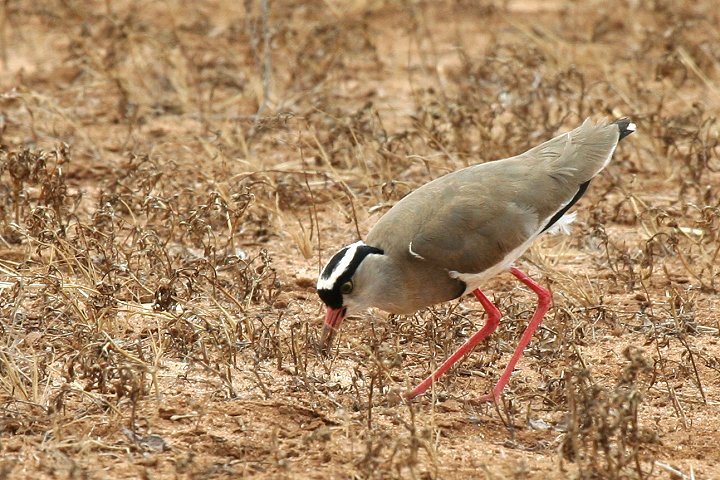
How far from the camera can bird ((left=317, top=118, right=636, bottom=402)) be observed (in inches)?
205

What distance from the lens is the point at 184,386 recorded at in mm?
5121

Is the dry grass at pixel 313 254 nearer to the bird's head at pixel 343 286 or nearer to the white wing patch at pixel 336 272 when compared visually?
the bird's head at pixel 343 286

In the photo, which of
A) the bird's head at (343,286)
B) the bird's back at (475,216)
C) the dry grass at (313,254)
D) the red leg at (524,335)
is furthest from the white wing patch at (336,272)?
the red leg at (524,335)

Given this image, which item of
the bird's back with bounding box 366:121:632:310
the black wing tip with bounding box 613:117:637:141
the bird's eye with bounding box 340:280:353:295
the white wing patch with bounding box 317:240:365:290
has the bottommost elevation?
the bird's eye with bounding box 340:280:353:295

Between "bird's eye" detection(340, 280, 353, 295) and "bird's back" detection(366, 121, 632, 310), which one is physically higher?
"bird's back" detection(366, 121, 632, 310)

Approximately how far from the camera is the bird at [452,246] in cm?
520

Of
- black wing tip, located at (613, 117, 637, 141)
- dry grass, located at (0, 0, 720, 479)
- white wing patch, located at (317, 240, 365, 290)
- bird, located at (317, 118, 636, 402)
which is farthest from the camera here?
black wing tip, located at (613, 117, 637, 141)

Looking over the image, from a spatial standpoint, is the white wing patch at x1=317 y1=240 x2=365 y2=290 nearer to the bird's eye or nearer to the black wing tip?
the bird's eye

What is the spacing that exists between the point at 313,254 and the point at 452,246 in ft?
5.76

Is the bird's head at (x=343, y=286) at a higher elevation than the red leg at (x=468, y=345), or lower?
higher

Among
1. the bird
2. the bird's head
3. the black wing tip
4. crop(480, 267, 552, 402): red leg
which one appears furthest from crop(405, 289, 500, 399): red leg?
the black wing tip

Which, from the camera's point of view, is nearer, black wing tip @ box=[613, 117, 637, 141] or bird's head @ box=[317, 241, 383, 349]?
bird's head @ box=[317, 241, 383, 349]

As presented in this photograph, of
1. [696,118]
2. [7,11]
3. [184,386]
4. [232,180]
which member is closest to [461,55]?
[696,118]

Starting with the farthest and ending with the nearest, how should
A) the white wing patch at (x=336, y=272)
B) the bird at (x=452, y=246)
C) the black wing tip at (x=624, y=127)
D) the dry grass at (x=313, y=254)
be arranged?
the black wing tip at (x=624, y=127) < the bird at (x=452, y=246) < the white wing patch at (x=336, y=272) < the dry grass at (x=313, y=254)
